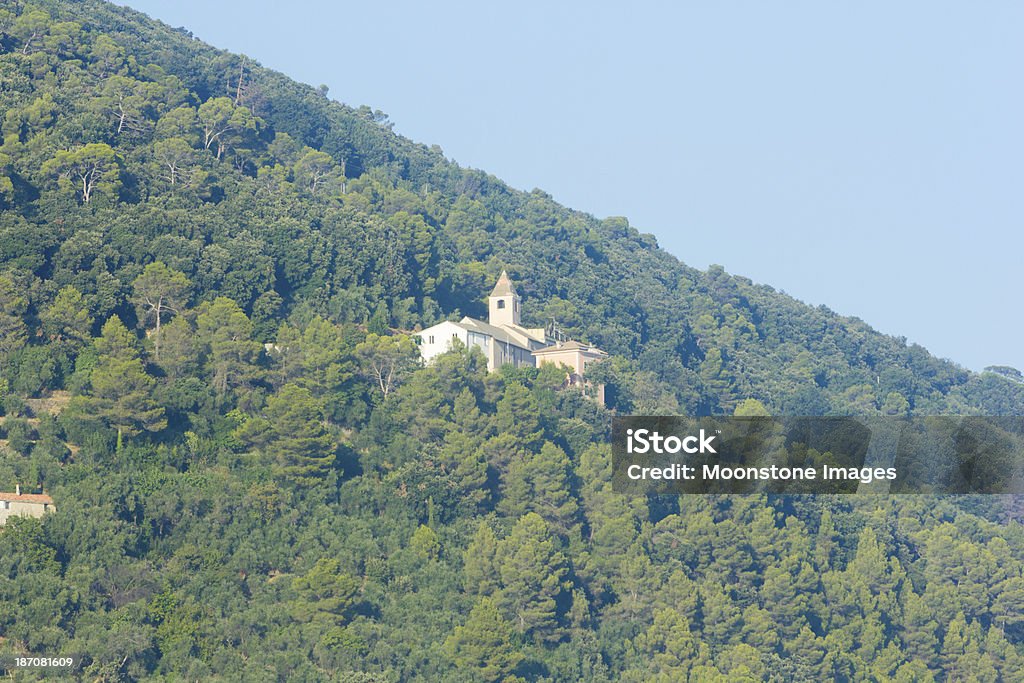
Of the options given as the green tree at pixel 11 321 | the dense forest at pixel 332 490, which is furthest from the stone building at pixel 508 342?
the green tree at pixel 11 321

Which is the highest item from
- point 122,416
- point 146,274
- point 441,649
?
point 146,274

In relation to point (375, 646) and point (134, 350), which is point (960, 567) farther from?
point (134, 350)

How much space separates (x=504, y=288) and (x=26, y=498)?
37629mm

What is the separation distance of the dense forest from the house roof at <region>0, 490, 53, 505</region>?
0.61 m

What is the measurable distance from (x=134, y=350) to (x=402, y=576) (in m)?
13.3

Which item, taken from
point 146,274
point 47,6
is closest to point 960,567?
point 146,274

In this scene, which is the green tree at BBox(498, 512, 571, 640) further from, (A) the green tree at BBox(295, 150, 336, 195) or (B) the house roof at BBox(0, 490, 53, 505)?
(A) the green tree at BBox(295, 150, 336, 195)

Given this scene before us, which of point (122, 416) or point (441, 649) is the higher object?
point (122, 416)

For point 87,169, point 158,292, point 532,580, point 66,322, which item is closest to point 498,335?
point 158,292

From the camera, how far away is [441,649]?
68.1m

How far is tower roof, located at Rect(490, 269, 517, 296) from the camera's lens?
99.2 meters

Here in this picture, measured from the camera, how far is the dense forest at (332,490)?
66.4 m

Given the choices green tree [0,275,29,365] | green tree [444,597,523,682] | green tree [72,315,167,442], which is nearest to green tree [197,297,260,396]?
green tree [72,315,167,442]

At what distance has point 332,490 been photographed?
242 feet
